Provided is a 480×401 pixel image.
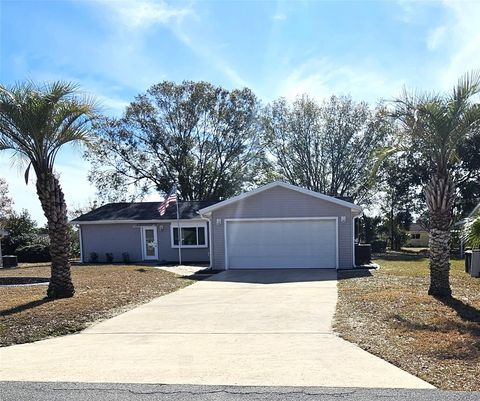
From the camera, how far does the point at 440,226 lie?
10789 mm

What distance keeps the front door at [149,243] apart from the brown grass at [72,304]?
971 cm

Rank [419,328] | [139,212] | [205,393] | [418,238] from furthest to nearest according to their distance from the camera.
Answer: [418,238] < [139,212] < [419,328] < [205,393]

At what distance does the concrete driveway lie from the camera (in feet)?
17.8

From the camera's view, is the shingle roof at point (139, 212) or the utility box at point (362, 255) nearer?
the utility box at point (362, 255)

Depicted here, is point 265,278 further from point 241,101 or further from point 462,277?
point 241,101

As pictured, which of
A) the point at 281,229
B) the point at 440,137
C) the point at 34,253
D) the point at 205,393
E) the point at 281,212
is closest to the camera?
the point at 205,393

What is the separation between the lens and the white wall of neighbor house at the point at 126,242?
25.4 metres

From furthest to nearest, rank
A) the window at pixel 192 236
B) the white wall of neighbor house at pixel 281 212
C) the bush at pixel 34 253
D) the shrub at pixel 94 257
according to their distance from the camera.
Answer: the bush at pixel 34 253, the shrub at pixel 94 257, the window at pixel 192 236, the white wall of neighbor house at pixel 281 212

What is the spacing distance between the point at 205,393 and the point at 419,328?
4.37 m

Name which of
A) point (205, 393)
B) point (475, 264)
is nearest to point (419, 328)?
point (205, 393)

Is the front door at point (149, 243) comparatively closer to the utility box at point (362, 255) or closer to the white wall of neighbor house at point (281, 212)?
the white wall of neighbor house at point (281, 212)

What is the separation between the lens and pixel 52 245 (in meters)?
11.8

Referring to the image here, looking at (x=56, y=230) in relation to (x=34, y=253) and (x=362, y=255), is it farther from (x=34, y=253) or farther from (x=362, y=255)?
(x=34, y=253)

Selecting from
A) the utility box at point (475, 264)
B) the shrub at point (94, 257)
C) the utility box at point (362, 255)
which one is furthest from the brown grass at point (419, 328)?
the shrub at point (94, 257)
